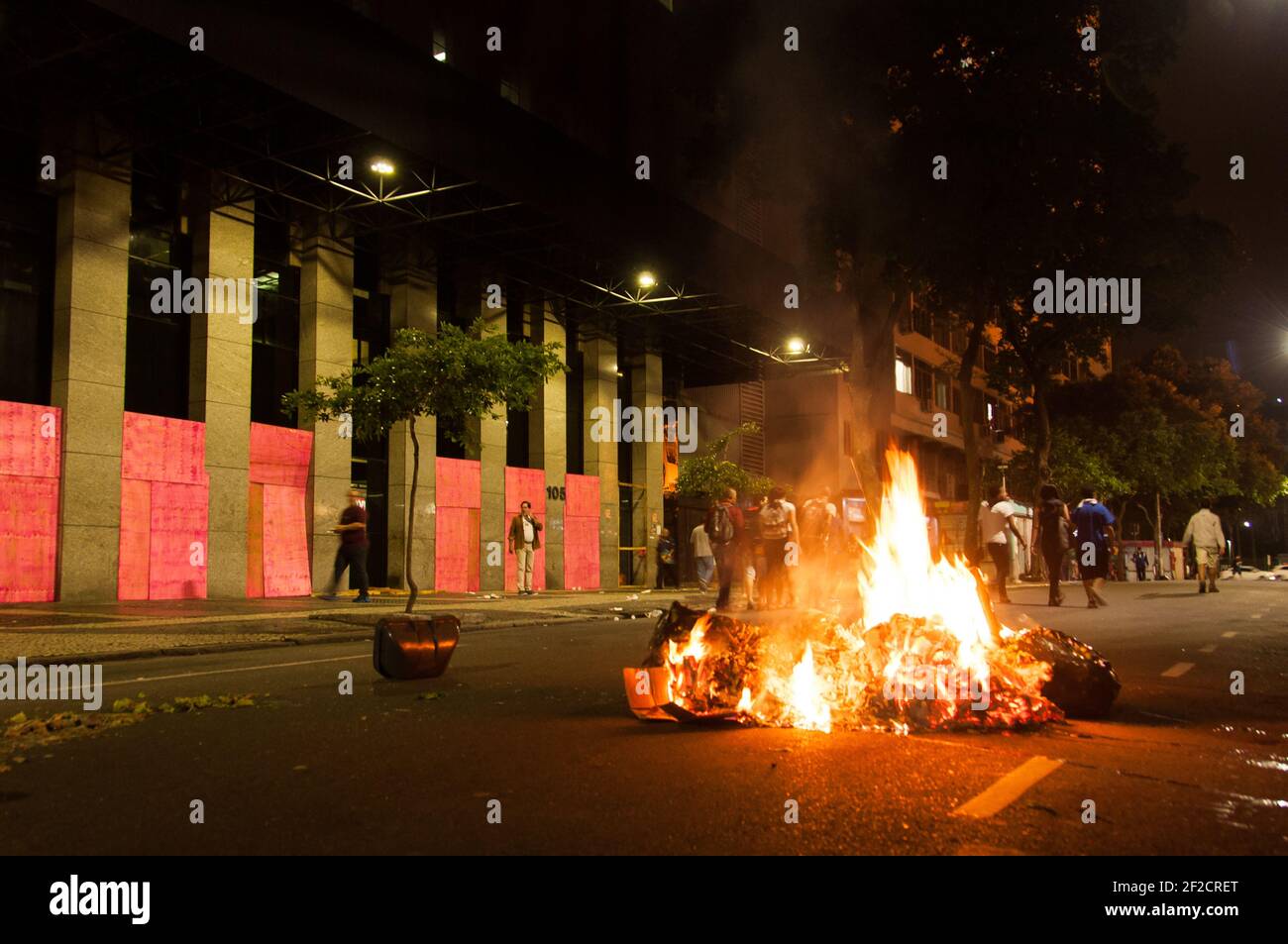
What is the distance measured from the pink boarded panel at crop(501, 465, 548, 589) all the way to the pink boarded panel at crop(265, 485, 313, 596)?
6.05 metres

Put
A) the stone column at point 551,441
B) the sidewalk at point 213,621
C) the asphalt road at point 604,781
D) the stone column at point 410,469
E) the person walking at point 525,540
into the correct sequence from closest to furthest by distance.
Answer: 1. the asphalt road at point 604,781
2. the sidewalk at point 213,621
3. the person walking at point 525,540
4. the stone column at point 410,469
5. the stone column at point 551,441

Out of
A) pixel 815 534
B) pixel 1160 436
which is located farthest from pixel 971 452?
pixel 1160 436

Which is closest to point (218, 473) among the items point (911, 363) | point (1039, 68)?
point (1039, 68)

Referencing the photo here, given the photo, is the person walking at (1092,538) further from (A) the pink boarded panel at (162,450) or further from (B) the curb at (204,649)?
(A) the pink boarded panel at (162,450)

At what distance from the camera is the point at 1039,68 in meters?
8.19

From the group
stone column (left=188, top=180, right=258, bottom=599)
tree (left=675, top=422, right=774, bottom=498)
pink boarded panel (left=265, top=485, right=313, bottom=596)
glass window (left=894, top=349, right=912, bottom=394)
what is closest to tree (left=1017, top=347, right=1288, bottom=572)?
glass window (left=894, top=349, right=912, bottom=394)

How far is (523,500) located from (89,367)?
476 inches

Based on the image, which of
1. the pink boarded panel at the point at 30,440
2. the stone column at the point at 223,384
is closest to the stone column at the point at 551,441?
the stone column at the point at 223,384

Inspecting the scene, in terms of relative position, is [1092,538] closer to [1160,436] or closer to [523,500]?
[523,500]

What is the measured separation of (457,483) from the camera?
25219 millimetres

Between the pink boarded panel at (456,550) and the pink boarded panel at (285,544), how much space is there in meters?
3.97

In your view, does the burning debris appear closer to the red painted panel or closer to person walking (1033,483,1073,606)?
person walking (1033,483,1073,606)

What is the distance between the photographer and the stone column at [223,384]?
19.2 meters
